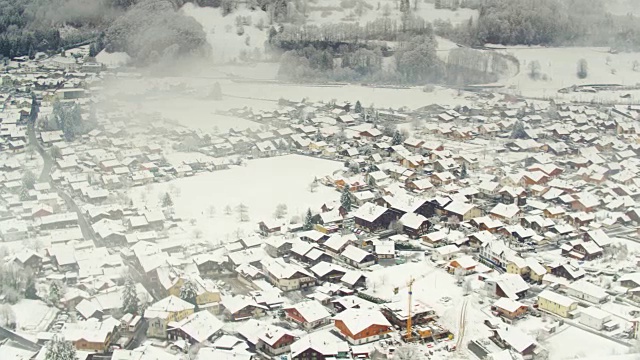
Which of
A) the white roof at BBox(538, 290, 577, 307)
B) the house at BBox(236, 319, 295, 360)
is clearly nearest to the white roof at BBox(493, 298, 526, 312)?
the white roof at BBox(538, 290, 577, 307)

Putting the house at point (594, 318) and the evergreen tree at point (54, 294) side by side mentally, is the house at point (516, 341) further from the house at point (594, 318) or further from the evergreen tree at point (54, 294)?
the evergreen tree at point (54, 294)

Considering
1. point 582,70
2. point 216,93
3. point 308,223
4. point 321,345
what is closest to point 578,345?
point 321,345

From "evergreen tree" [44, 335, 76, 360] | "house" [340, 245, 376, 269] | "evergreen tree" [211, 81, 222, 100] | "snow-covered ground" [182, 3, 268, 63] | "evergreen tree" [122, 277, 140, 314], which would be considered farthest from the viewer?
"snow-covered ground" [182, 3, 268, 63]

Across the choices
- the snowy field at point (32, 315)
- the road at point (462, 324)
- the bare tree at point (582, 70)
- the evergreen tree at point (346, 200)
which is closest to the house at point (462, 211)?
the evergreen tree at point (346, 200)

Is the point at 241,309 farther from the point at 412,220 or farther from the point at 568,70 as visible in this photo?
the point at 568,70

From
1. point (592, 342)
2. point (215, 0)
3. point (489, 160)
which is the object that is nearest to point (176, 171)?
point (489, 160)

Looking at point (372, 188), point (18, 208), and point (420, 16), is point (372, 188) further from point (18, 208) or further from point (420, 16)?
point (420, 16)

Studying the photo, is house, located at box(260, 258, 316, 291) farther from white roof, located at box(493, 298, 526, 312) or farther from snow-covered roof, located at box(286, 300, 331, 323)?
white roof, located at box(493, 298, 526, 312)
